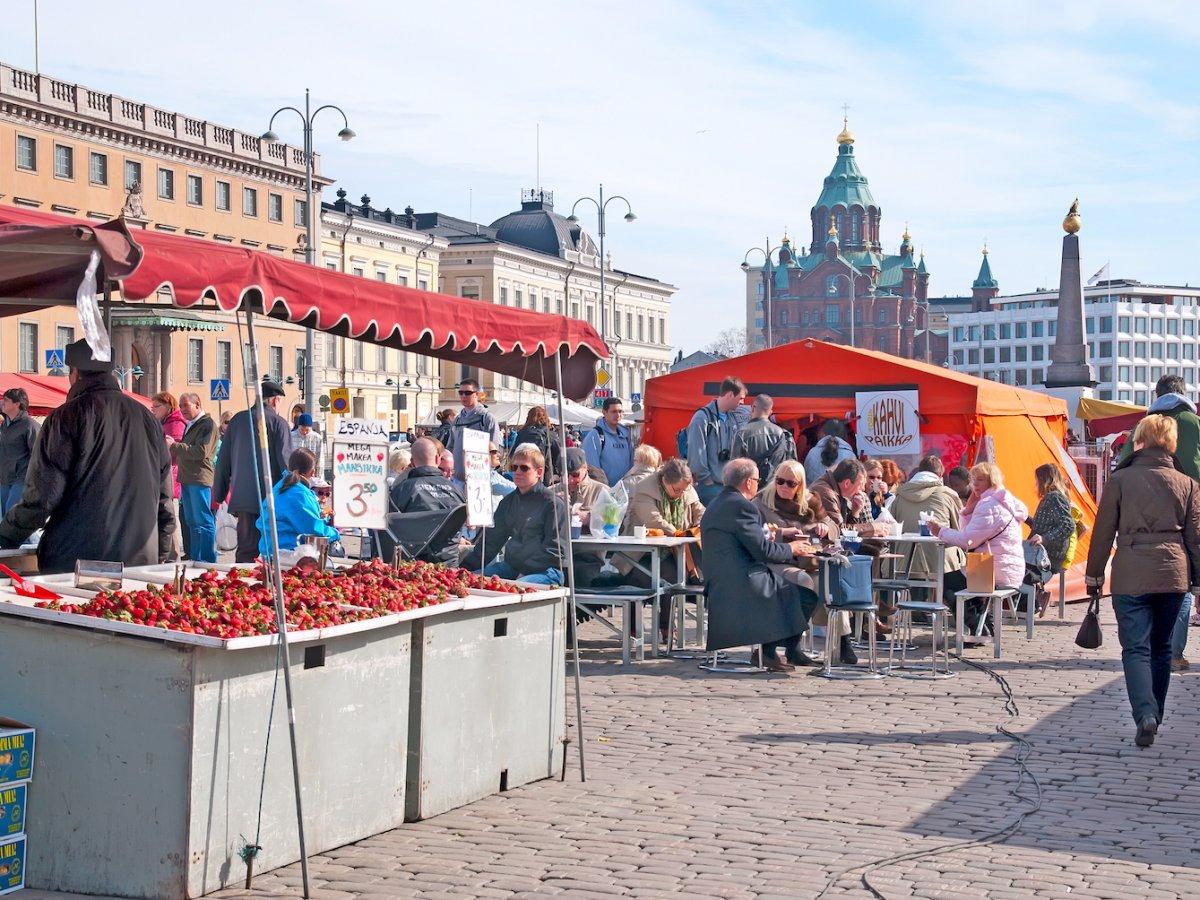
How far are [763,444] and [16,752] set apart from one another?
10.8m

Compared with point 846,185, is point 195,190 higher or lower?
lower

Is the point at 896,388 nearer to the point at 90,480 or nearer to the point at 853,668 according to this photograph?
the point at 853,668

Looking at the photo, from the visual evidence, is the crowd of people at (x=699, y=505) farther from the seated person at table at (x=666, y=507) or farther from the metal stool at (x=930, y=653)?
the metal stool at (x=930, y=653)

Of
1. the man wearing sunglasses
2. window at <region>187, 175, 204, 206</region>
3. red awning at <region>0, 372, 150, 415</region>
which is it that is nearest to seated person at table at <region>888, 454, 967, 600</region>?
the man wearing sunglasses

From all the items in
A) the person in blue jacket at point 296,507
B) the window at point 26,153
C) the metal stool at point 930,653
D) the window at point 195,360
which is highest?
the window at point 26,153

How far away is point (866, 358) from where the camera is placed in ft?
59.8

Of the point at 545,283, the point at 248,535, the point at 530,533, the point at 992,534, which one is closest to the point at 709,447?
the point at 992,534

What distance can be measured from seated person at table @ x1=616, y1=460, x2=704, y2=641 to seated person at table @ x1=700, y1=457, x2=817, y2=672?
4.73 ft

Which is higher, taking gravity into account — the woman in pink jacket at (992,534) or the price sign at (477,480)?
the price sign at (477,480)

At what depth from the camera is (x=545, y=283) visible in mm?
104812

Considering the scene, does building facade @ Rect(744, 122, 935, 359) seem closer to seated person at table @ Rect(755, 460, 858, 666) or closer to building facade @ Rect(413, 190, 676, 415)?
building facade @ Rect(413, 190, 676, 415)

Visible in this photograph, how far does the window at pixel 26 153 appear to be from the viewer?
56.8 meters

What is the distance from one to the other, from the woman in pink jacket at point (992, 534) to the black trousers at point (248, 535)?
18.1 feet

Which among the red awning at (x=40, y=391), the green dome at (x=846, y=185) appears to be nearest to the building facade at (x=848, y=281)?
the green dome at (x=846, y=185)
